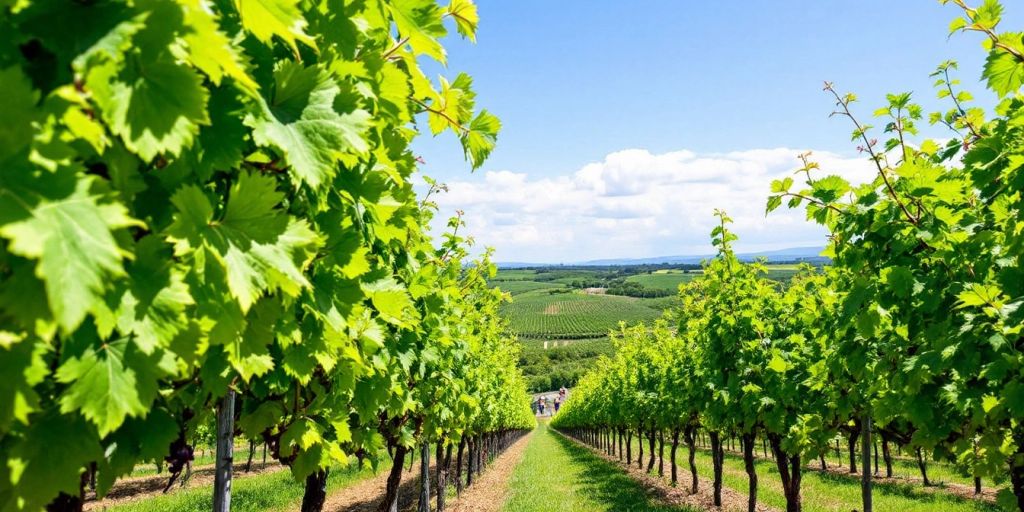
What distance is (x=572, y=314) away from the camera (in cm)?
15638

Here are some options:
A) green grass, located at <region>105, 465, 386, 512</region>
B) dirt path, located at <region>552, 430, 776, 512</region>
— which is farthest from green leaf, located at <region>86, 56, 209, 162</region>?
dirt path, located at <region>552, 430, 776, 512</region>

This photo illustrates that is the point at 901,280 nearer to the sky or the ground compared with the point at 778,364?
nearer to the sky

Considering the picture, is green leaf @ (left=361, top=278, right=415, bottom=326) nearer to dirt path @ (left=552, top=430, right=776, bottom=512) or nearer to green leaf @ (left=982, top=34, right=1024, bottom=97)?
green leaf @ (left=982, top=34, right=1024, bottom=97)

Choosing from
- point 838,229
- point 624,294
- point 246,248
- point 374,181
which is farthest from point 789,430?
point 624,294

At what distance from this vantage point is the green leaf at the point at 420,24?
2.03 metres

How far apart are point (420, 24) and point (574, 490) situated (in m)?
20.3

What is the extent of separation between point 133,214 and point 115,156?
17 centimetres

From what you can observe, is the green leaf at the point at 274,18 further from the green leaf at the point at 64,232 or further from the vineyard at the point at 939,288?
the vineyard at the point at 939,288

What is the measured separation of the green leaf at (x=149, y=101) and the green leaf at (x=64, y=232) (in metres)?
0.16

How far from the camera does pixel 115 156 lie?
113 centimetres

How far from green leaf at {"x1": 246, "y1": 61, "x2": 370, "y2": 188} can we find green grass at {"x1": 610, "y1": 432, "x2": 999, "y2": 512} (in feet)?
60.5

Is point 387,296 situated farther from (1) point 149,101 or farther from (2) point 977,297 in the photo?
(2) point 977,297

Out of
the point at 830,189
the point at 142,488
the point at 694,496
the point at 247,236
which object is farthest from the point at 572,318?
the point at 247,236

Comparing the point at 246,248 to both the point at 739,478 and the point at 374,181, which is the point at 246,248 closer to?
the point at 374,181
